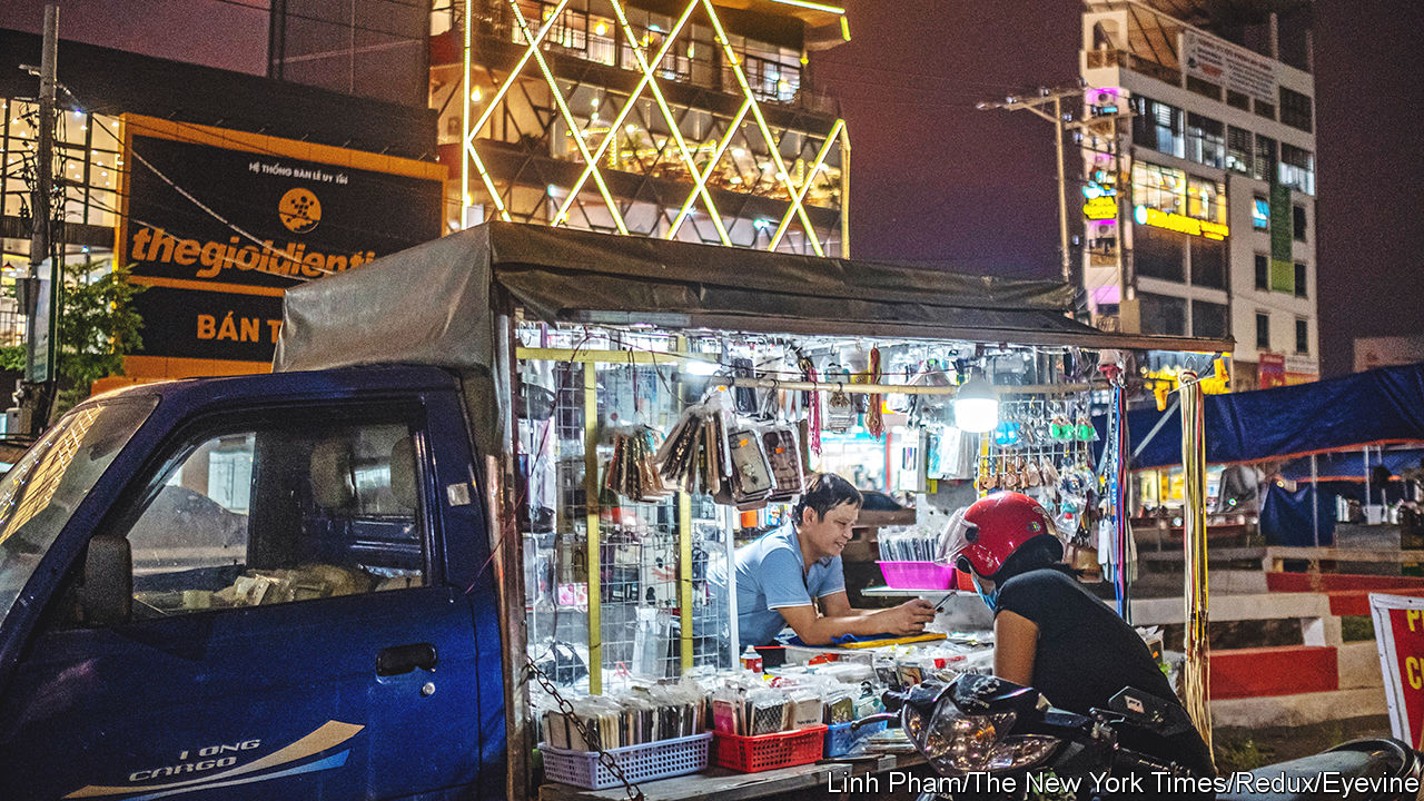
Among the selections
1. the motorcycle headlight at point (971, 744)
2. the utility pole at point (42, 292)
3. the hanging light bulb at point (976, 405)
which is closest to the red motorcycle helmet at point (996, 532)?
the motorcycle headlight at point (971, 744)

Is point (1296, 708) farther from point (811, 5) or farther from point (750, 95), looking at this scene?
point (811, 5)

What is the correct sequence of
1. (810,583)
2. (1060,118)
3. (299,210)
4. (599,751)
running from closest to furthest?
(599,751), (810,583), (299,210), (1060,118)

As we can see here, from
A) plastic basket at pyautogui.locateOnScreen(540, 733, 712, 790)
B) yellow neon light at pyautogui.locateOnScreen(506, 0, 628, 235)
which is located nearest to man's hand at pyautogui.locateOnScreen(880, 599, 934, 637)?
plastic basket at pyautogui.locateOnScreen(540, 733, 712, 790)

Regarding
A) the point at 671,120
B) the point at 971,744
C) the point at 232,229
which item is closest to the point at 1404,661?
the point at 971,744

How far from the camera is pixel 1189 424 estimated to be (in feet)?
21.0

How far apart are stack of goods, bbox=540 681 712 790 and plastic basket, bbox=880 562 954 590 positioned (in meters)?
3.91

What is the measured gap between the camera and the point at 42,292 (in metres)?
13.4

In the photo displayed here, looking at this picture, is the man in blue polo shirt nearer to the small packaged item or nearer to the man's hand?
the man's hand

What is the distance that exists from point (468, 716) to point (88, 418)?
5.18 ft

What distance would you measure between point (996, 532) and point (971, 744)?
1.20 m

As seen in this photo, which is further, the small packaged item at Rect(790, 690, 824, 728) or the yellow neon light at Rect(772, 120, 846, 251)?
the yellow neon light at Rect(772, 120, 846, 251)

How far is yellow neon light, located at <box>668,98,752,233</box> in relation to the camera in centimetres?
3482

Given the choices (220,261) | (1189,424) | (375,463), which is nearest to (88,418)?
(375,463)

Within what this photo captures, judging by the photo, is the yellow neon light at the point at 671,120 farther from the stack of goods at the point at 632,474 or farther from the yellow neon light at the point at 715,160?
the stack of goods at the point at 632,474
